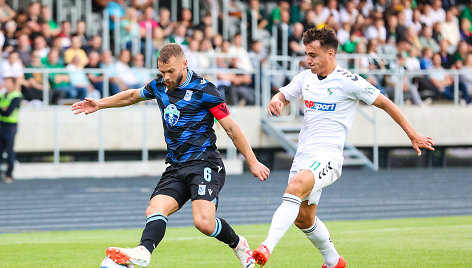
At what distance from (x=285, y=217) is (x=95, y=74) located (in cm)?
1331

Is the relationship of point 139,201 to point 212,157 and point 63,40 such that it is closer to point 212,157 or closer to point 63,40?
point 63,40

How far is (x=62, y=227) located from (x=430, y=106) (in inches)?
530

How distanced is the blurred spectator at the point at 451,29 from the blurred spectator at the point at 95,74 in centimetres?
1051

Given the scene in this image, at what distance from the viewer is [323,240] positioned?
A: 8484mm

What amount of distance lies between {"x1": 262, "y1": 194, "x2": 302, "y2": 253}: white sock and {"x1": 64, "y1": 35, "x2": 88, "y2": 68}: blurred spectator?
43.8ft

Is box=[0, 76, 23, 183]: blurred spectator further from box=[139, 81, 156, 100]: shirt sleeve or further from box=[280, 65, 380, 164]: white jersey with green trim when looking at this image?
box=[280, 65, 380, 164]: white jersey with green trim

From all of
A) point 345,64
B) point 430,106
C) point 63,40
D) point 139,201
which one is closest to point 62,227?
point 139,201

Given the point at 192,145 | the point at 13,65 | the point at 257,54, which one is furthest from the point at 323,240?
the point at 257,54

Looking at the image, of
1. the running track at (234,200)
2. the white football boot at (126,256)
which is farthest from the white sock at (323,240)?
the running track at (234,200)

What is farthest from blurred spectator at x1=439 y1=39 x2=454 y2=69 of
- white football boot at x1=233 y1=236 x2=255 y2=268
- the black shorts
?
the black shorts

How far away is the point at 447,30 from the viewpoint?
26719 mm

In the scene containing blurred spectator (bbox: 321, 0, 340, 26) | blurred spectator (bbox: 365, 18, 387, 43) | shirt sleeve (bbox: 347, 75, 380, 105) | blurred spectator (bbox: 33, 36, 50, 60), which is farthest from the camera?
blurred spectator (bbox: 321, 0, 340, 26)

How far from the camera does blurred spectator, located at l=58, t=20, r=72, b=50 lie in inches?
826

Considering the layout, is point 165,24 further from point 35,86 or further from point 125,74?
point 35,86
